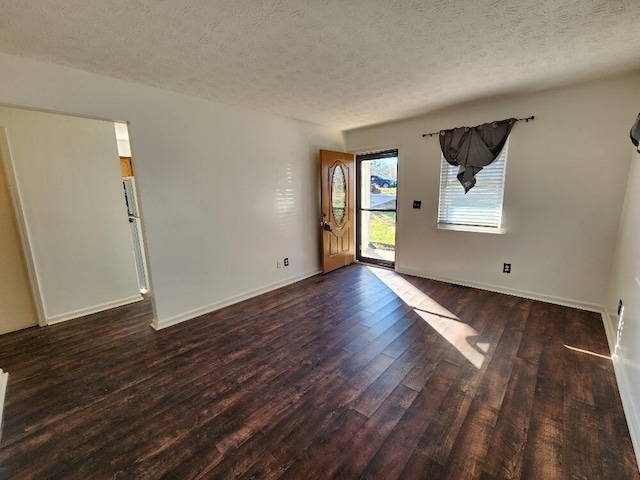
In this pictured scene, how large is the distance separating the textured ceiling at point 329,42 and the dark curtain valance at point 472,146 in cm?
A: 52

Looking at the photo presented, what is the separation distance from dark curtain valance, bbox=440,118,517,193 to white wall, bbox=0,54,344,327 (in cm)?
191

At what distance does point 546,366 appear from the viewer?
2.08 m

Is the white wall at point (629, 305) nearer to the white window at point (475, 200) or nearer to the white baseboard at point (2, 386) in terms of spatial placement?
the white window at point (475, 200)

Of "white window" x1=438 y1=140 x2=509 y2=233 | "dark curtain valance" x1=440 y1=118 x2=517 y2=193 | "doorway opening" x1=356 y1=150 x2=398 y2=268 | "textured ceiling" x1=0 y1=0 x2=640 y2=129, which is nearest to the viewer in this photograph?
"textured ceiling" x1=0 y1=0 x2=640 y2=129

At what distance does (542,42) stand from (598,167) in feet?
5.33

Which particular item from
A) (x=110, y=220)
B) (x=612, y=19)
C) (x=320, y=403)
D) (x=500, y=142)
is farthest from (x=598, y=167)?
(x=110, y=220)

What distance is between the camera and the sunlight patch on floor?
229 centimetres

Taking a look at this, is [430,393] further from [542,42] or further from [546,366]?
[542,42]

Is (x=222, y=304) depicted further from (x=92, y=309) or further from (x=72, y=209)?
(x=72, y=209)

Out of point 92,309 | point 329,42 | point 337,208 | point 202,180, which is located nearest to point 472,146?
point 337,208

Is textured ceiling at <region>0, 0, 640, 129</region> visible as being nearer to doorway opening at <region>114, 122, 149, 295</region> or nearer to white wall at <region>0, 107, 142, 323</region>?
white wall at <region>0, 107, 142, 323</region>

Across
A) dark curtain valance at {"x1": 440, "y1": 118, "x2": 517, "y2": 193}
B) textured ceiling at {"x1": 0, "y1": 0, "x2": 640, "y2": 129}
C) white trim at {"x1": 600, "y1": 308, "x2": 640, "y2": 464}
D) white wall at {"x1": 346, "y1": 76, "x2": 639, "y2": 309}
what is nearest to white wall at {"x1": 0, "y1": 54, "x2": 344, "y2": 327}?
textured ceiling at {"x1": 0, "y1": 0, "x2": 640, "y2": 129}

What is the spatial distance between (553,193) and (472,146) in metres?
1.01

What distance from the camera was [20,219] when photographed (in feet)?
8.90
